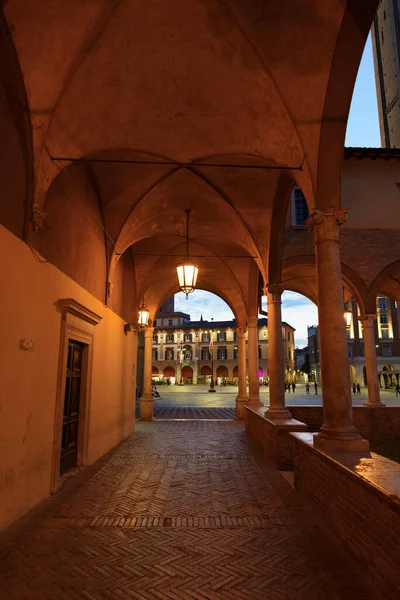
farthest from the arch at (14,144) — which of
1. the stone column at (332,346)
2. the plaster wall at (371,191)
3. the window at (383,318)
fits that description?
the window at (383,318)

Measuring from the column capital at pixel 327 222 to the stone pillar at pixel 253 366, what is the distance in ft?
28.6

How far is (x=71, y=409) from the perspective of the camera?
25.0 feet

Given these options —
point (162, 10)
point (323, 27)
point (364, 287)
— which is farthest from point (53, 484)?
point (364, 287)

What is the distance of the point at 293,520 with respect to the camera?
489 cm

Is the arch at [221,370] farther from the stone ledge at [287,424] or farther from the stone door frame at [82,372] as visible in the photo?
the stone door frame at [82,372]

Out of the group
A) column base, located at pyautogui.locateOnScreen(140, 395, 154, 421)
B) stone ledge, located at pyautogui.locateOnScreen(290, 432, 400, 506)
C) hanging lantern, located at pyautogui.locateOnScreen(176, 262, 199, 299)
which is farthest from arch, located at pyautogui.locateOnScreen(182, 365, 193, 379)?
stone ledge, located at pyautogui.locateOnScreen(290, 432, 400, 506)

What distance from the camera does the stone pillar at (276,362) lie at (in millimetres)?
9016

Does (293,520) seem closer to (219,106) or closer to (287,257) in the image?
(219,106)

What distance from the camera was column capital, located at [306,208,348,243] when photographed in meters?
5.84

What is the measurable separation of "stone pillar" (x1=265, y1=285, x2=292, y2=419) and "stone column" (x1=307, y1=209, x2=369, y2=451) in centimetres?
364

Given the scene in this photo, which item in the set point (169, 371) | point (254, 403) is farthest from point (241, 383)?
point (169, 371)

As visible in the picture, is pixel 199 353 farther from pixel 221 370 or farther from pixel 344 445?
pixel 344 445

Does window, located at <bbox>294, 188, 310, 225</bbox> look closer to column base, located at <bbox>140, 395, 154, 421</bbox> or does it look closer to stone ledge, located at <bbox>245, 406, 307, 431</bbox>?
stone ledge, located at <bbox>245, 406, 307, 431</bbox>

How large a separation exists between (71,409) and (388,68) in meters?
40.1
